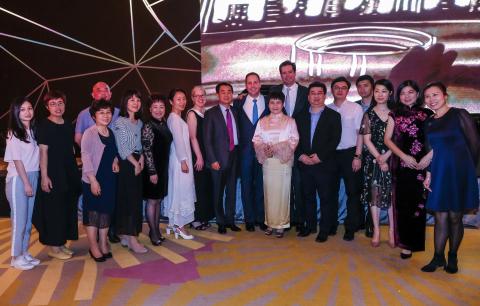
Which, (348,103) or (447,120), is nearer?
(447,120)

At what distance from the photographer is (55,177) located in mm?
3332

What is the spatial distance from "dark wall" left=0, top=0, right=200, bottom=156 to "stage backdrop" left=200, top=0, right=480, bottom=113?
1.39ft

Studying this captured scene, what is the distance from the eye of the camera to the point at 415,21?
5.63 meters

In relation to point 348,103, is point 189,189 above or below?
below

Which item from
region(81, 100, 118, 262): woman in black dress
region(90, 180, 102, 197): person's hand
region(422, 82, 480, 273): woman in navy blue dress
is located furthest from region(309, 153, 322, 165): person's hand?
region(90, 180, 102, 197): person's hand

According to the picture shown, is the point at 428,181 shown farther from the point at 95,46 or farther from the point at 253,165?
the point at 95,46

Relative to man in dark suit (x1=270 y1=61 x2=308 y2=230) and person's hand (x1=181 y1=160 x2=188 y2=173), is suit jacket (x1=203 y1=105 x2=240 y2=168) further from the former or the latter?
man in dark suit (x1=270 y1=61 x2=308 y2=230)

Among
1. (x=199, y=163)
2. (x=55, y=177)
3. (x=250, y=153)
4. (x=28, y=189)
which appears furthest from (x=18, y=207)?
(x=250, y=153)

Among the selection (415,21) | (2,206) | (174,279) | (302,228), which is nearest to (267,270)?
(174,279)

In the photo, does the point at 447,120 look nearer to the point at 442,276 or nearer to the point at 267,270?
the point at 442,276

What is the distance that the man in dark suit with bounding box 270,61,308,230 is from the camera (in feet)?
13.7

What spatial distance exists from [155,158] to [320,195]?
5.24 feet

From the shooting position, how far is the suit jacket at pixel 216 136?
4129 millimetres

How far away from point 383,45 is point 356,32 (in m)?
0.41
